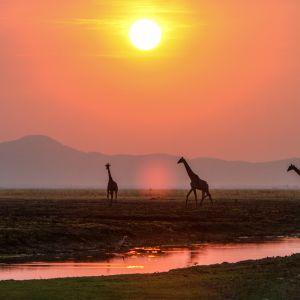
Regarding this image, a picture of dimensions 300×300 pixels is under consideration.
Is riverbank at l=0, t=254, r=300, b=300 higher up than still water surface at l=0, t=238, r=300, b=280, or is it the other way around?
still water surface at l=0, t=238, r=300, b=280

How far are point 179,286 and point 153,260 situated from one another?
13.7 m

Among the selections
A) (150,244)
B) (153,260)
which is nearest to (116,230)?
(150,244)

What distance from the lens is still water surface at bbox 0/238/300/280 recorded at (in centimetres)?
3475

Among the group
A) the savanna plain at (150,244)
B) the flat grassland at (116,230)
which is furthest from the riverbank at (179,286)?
the flat grassland at (116,230)

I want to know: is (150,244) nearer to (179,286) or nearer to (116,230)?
(116,230)

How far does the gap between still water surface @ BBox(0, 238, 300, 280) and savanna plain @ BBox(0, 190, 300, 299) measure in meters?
2.25

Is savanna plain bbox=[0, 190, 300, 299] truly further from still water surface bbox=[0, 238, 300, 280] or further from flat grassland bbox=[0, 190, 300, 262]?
still water surface bbox=[0, 238, 300, 280]

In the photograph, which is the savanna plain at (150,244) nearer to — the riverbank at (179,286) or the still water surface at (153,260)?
the riverbank at (179,286)

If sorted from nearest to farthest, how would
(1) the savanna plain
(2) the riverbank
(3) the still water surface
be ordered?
(2) the riverbank
(1) the savanna plain
(3) the still water surface

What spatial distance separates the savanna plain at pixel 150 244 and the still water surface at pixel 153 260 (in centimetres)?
225

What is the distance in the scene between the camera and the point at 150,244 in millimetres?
50500

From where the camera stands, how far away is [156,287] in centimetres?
2655

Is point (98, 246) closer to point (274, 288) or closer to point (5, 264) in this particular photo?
point (5, 264)

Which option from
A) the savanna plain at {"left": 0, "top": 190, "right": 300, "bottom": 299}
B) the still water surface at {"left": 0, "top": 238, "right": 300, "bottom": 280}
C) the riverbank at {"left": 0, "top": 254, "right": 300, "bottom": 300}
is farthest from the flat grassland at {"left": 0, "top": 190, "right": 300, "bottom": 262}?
the riverbank at {"left": 0, "top": 254, "right": 300, "bottom": 300}
